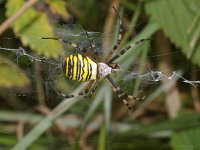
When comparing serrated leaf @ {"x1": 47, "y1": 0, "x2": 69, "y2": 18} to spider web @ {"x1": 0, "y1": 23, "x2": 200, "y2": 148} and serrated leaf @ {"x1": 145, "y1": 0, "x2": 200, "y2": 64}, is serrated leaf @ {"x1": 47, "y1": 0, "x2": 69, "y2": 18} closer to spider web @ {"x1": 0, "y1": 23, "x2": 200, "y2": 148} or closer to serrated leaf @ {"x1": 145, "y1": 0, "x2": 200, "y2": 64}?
spider web @ {"x1": 0, "y1": 23, "x2": 200, "y2": 148}

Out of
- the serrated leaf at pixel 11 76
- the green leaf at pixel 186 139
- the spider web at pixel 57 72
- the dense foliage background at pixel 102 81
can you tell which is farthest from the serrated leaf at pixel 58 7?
the green leaf at pixel 186 139

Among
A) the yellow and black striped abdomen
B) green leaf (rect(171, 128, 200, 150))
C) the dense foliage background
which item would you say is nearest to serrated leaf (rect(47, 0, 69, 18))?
the dense foliage background

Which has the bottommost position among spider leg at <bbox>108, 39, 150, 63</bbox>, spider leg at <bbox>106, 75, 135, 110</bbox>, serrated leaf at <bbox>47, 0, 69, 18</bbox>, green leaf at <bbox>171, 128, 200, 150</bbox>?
green leaf at <bbox>171, 128, 200, 150</bbox>

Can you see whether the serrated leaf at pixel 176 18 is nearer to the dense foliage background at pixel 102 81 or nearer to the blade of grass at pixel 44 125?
the dense foliage background at pixel 102 81

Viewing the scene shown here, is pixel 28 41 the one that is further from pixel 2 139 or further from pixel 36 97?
pixel 2 139

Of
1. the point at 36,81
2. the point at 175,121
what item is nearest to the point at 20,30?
the point at 36,81
